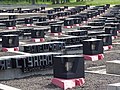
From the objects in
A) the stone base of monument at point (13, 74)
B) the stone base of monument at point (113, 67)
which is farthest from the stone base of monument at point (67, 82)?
the stone base of monument at point (13, 74)

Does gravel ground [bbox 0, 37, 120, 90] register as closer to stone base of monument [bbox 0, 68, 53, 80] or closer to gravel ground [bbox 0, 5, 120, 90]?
gravel ground [bbox 0, 5, 120, 90]

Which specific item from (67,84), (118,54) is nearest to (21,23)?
(118,54)

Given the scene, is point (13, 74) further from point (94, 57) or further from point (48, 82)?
point (94, 57)

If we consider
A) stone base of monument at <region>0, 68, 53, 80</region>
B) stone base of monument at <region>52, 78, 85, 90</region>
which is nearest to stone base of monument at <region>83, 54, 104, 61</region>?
stone base of monument at <region>0, 68, 53, 80</region>

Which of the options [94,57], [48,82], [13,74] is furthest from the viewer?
[94,57]

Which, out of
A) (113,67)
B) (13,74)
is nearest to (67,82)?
(113,67)

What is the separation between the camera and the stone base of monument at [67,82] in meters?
17.0

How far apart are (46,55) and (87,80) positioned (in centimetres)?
308

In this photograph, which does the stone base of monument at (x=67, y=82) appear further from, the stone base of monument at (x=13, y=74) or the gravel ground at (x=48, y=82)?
the stone base of monument at (x=13, y=74)

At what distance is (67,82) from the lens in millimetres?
17047

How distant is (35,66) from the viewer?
66.7ft

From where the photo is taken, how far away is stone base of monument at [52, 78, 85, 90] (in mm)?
16955

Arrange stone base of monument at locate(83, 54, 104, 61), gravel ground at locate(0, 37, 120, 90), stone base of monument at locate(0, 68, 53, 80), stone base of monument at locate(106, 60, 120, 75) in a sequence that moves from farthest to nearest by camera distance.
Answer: stone base of monument at locate(83, 54, 104, 61) → stone base of monument at locate(0, 68, 53, 80) → stone base of monument at locate(106, 60, 120, 75) → gravel ground at locate(0, 37, 120, 90)

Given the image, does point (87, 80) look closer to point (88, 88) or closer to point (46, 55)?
point (88, 88)
